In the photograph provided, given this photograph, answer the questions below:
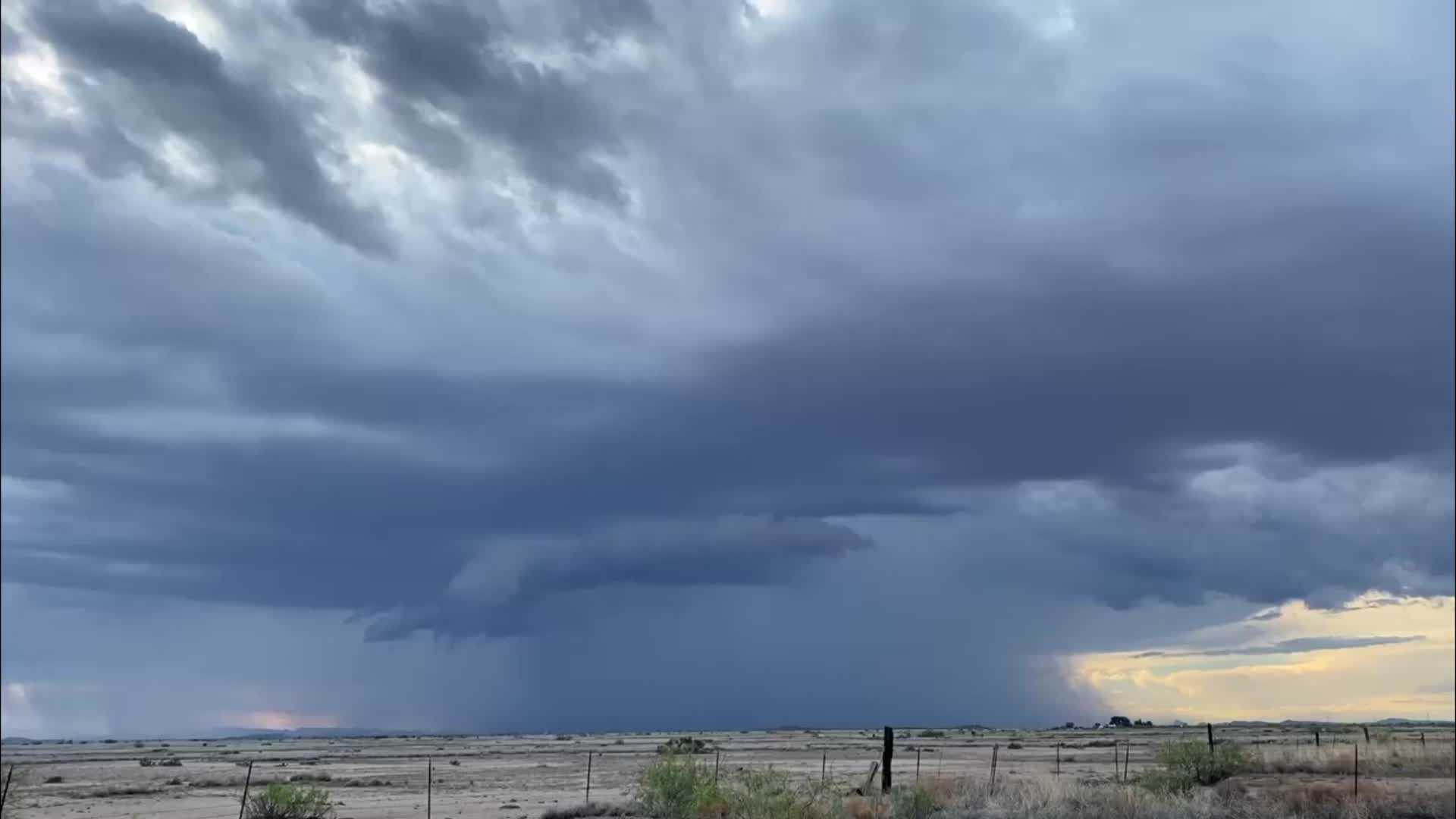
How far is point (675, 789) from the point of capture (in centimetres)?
3141

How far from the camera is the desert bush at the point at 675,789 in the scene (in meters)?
30.8

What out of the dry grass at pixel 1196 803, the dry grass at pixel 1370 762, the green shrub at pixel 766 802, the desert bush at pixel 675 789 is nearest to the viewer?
the green shrub at pixel 766 802

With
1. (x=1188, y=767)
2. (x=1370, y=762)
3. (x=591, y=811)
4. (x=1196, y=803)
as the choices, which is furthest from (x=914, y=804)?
(x=1370, y=762)

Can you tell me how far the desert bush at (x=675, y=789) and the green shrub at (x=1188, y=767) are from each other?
1809cm

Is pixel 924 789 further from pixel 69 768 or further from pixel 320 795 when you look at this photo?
pixel 69 768

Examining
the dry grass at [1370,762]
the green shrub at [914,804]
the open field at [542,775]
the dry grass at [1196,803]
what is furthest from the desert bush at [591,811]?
the dry grass at [1370,762]

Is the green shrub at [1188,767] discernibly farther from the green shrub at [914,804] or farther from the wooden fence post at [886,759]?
the green shrub at [914,804]

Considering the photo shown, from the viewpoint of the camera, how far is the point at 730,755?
93.6m

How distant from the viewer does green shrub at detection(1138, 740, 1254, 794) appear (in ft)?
137

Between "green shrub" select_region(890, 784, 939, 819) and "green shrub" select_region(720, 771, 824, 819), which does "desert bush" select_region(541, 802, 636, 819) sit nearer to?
"green shrub" select_region(720, 771, 824, 819)

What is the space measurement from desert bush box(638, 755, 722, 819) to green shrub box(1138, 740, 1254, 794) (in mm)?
18088

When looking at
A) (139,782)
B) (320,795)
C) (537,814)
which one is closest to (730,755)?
(139,782)

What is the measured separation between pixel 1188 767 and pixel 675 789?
21852 millimetres

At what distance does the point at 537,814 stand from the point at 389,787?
2599 cm
